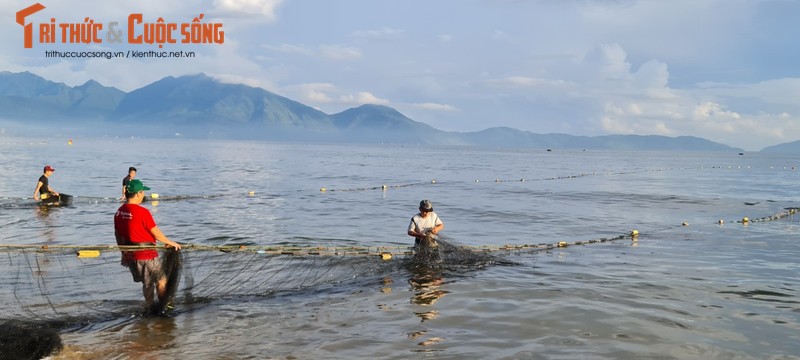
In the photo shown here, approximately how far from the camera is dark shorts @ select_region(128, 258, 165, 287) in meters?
9.02

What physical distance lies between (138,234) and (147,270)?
23.8 inches

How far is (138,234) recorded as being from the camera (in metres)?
8.88

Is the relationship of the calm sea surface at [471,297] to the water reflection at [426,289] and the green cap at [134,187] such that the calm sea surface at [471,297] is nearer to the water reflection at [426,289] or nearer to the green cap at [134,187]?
the water reflection at [426,289]

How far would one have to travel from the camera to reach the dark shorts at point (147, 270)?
29.6 ft

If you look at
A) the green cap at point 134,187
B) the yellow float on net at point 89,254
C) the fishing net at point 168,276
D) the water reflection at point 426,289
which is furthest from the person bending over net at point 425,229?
the yellow float on net at point 89,254

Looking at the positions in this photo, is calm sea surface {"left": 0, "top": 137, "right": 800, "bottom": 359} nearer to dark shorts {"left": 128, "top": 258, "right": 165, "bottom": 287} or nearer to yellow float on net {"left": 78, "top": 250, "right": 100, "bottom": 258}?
dark shorts {"left": 128, "top": 258, "right": 165, "bottom": 287}

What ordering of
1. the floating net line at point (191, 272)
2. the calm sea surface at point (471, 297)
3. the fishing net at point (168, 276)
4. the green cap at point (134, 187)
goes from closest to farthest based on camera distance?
1. the calm sea surface at point (471, 297)
2. the green cap at point (134, 187)
3. the fishing net at point (168, 276)
4. the floating net line at point (191, 272)

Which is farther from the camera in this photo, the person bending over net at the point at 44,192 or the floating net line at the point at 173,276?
the person bending over net at the point at 44,192

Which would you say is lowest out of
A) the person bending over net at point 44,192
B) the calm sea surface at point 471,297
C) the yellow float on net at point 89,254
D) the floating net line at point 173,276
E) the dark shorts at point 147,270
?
the calm sea surface at point 471,297

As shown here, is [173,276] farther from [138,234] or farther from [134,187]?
[134,187]

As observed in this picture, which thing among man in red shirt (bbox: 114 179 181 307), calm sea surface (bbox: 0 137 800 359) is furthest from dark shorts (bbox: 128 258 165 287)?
calm sea surface (bbox: 0 137 800 359)

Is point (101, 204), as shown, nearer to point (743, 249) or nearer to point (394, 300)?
point (394, 300)

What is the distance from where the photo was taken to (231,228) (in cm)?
2105

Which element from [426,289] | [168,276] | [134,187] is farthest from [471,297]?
[134,187]
